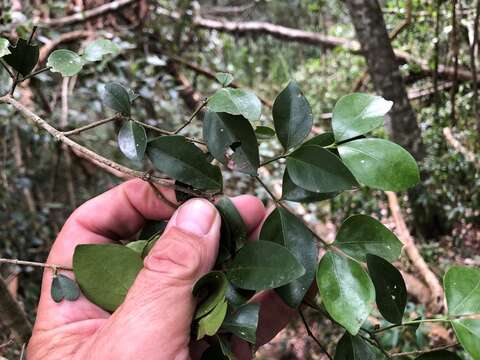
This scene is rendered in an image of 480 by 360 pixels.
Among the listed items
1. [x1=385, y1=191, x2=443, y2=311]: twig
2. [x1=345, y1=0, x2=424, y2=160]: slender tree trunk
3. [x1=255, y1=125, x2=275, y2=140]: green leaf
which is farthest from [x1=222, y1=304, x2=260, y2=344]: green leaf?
[x1=345, y1=0, x2=424, y2=160]: slender tree trunk

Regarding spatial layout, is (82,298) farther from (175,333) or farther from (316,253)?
(316,253)

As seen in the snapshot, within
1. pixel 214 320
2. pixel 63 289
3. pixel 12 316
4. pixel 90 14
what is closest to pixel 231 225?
pixel 214 320

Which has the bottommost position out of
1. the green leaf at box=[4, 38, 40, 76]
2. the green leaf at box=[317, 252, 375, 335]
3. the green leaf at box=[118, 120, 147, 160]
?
the green leaf at box=[317, 252, 375, 335]

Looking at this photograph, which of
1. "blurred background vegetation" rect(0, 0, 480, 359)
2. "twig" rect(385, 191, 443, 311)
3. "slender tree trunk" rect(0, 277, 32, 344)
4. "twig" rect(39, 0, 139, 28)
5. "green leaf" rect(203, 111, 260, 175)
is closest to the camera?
"green leaf" rect(203, 111, 260, 175)

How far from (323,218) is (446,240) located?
1.93 ft

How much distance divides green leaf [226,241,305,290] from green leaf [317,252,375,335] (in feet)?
0.16

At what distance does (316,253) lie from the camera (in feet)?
1.75

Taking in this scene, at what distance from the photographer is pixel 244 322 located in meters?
0.50

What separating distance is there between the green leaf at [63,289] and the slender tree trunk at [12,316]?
209mm

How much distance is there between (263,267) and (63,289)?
1.03 feet

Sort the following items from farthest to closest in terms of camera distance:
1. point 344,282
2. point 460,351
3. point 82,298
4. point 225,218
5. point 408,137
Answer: point 408,137 < point 460,351 < point 82,298 < point 225,218 < point 344,282

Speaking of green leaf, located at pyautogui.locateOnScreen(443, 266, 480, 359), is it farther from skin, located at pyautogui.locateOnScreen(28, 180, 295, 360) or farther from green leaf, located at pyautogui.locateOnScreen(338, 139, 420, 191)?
skin, located at pyautogui.locateOnScreen(28, 180, 295, 360)

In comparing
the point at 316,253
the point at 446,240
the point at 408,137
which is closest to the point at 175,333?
the point at 316,253

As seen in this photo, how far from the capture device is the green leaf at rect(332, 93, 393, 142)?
51 cm
